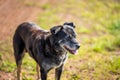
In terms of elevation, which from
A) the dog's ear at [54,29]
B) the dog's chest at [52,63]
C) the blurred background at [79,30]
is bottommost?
the blurred background at [79,30]

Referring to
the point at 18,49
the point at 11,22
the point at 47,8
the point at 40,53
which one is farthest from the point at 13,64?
the point at 47,8

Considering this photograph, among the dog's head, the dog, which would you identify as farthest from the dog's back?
the dog's head

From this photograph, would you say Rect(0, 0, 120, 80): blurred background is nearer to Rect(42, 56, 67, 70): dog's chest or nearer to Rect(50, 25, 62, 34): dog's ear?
Rect(42, 56, 67, 70): dog's chest

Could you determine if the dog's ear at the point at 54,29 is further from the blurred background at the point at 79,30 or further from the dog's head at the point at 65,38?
the blurred background at the point at 79,30

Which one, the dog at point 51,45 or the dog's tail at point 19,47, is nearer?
the dog at point 51,45

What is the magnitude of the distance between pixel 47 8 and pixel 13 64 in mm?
6222

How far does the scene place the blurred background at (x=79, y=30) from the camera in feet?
29.8

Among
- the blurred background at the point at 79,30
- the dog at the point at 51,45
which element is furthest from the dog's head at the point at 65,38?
the blurred background at the point at 79,30

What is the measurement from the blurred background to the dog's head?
217 cm

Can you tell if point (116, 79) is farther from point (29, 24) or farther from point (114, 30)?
point (114, 30)

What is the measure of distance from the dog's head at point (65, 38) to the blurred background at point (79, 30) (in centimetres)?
217

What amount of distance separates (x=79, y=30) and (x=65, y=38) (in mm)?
6682

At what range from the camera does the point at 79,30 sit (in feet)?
43.7

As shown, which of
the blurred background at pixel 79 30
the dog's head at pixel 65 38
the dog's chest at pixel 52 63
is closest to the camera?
the dog's head at pixel 65 38
